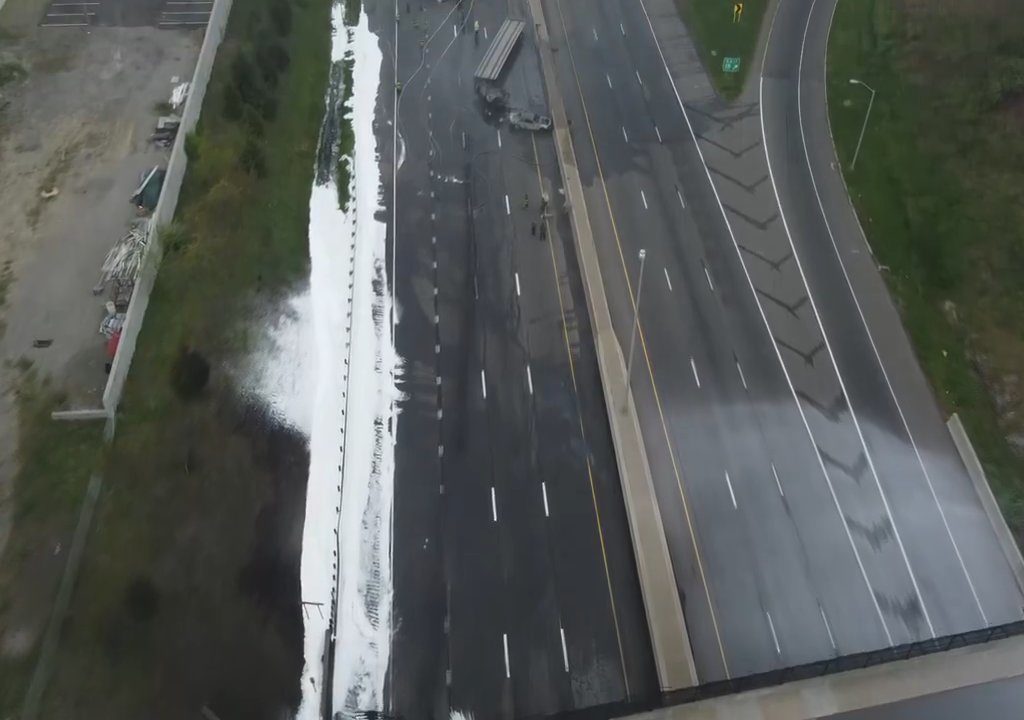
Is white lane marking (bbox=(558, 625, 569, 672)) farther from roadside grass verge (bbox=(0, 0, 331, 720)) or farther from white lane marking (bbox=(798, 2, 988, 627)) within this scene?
white lane marking (bbox=(798, 2, 988, 627))

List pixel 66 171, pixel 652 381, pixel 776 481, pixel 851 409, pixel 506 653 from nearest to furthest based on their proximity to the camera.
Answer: pixel 506 653 → pixel 776 481 → pixel 851 409 → pixel 652 381 → pixel 66 171

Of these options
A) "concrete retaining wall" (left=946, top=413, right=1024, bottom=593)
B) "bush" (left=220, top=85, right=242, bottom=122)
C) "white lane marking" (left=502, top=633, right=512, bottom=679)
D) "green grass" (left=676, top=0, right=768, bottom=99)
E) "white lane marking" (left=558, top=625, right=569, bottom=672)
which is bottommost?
"white lane marking" (left=502, top=633, right=512, bottom=679)

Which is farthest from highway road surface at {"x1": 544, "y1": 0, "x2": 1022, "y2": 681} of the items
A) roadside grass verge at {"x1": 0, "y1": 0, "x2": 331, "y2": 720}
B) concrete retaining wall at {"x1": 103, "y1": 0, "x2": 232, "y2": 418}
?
concrete retaining wall at {"x1": 103, "y1": 0, "x2": 232, "y2": 418}

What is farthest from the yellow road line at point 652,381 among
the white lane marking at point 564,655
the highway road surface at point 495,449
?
the white lane marking at point 564,655

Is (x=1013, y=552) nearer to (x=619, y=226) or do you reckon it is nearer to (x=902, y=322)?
(x=902, y=322)

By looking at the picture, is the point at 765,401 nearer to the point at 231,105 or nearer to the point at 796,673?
the point at 796,673

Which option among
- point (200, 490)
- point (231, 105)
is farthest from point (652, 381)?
point (231, 105)
